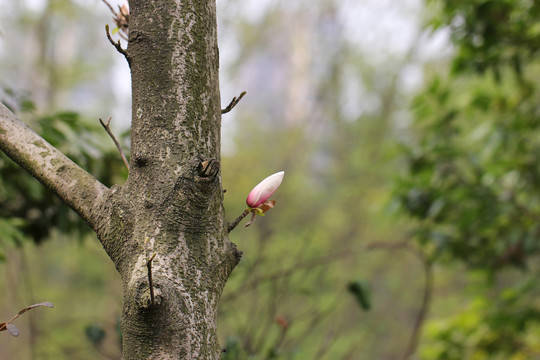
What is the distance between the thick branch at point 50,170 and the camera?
0.64 metres

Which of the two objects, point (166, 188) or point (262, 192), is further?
point (262, 192)

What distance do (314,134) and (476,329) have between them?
20.0 feet

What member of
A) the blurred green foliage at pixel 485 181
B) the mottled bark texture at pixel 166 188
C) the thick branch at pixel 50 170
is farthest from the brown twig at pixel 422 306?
the thick branch at pixel 50 170

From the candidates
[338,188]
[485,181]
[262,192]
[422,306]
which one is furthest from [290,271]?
[338,188]

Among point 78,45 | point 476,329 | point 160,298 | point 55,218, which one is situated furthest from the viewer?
point 78,45

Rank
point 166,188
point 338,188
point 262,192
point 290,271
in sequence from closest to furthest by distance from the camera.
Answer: point 166,188 < point 262,192 < point 290,271 < point 338,188

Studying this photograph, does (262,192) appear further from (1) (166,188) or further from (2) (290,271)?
(2) (290,271)

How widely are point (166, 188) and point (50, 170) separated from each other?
176 millimetres

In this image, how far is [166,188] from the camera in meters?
0.62

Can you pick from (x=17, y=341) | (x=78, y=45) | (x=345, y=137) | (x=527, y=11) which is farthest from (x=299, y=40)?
(x=527, y=11)

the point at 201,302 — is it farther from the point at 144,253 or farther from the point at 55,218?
the point at 55,218

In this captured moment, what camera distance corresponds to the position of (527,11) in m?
1.94

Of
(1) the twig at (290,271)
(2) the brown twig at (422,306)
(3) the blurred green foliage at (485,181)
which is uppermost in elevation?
(3) the blurred green foliage at (485,181)

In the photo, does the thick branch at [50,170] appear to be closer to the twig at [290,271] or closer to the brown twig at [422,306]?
the twig at [290,271]
